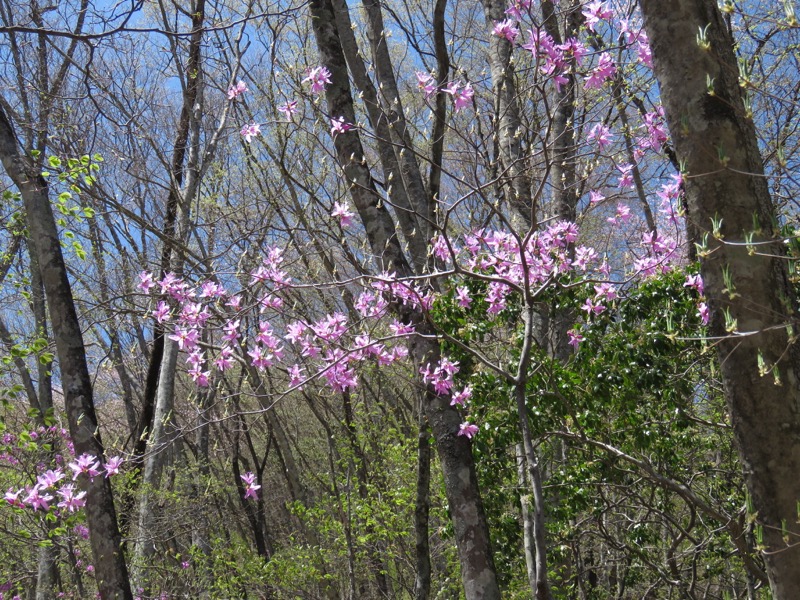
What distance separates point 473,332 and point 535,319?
0.88m

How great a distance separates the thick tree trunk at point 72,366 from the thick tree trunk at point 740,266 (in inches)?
173

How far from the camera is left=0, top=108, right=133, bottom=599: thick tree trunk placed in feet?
16.9

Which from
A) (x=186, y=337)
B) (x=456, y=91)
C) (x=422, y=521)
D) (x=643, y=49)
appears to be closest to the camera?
(x=456, y=91)

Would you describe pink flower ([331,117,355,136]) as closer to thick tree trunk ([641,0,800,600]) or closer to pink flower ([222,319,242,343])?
pink flower ([222,319,242,343])

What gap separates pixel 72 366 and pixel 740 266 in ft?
16.0

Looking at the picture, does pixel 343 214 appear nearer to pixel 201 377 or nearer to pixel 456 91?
pixel 456 91

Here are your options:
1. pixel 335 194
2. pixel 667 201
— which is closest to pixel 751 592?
pixel 667 201

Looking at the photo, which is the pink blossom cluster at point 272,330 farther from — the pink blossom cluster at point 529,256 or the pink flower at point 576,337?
the pink flower at point 576,337

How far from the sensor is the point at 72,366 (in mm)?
5434

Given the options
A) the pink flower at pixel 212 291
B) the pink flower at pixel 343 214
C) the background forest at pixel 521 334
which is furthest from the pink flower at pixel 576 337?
the pink flower at pixel 212 291

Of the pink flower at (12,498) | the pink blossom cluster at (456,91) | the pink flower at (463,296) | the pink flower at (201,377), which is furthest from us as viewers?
the pink flower at (463,296)

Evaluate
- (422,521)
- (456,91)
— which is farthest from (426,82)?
(422,521)

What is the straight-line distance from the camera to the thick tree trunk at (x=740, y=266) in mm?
2113

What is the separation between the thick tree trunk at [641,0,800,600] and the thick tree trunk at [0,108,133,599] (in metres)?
4.40
